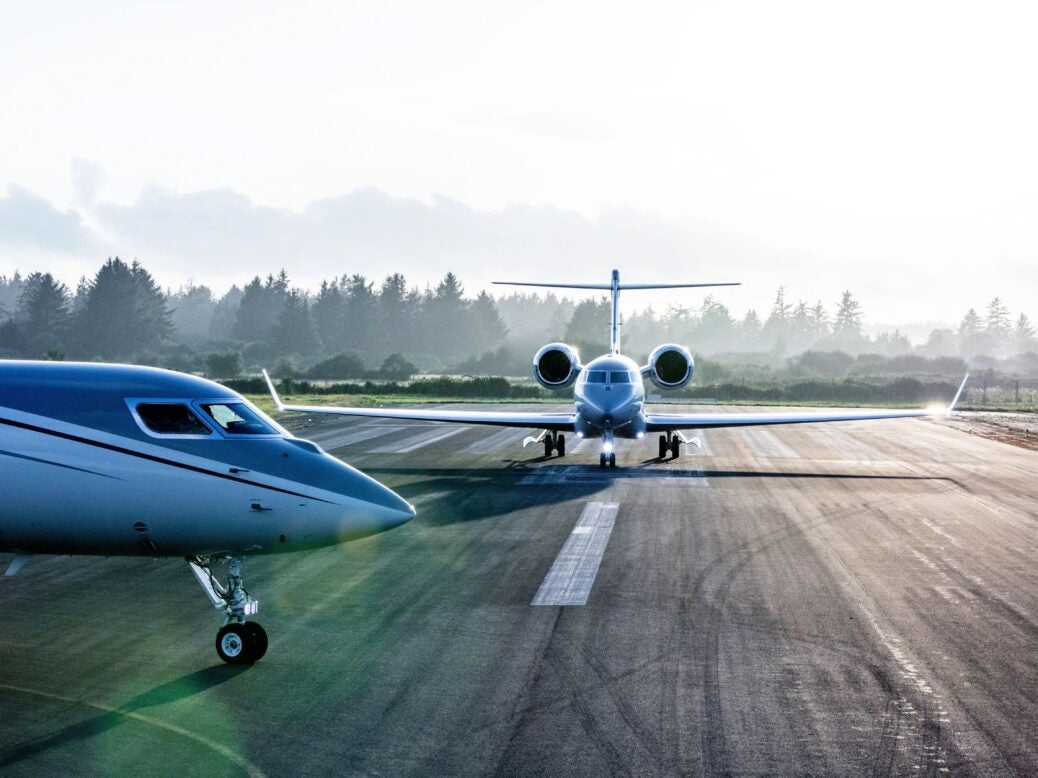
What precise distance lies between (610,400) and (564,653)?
1599cm

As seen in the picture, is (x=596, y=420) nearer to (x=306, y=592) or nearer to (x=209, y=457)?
(x=306, y=592)

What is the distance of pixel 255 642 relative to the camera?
9.73 metres

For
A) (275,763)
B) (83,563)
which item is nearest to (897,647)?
(275,763)

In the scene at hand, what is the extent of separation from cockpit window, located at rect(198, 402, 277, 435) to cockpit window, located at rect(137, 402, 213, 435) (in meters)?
0.15

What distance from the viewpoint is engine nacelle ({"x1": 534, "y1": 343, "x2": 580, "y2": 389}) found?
29078 millimetres

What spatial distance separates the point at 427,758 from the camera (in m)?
7.41

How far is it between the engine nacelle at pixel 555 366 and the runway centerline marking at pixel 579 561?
9557 mm

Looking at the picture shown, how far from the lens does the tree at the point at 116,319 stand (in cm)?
12262

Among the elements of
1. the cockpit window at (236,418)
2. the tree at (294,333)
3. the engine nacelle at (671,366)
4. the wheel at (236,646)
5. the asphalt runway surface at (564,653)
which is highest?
the tree at (294,333)

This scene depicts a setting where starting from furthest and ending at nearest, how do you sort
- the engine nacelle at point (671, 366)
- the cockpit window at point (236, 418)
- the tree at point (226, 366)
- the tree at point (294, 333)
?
the tree at point (294, 333)
the tree at point (226, 366)
the engine nacelle at point (671, 366)
the cockpit window at point (236, 418)

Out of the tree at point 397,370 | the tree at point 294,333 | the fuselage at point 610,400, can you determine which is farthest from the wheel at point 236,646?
the tree at point 294,333

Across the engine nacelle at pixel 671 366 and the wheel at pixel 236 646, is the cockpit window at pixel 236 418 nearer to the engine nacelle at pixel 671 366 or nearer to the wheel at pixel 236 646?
the wheel at pixel 236 646

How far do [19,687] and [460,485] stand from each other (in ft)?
48.9

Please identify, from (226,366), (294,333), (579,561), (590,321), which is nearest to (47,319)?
(226,366)
